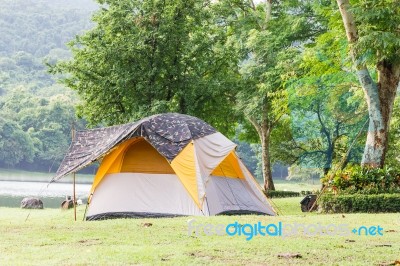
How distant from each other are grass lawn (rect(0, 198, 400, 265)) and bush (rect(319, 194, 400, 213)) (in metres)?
3.53

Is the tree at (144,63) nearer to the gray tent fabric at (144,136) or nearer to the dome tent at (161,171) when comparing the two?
the gray tent fabric at (144,136)

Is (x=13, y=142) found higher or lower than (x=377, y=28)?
higher

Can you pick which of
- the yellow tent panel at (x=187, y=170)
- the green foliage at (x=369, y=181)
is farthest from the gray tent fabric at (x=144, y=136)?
the green foliage at (x=369, y=181)

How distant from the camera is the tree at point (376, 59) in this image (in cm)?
1579

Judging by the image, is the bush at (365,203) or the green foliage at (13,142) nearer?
the bush at (365,203)

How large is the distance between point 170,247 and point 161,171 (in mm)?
5934

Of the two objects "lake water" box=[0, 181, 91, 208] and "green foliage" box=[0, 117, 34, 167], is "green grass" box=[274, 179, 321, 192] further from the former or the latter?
"green foliage" box=[0, 117, 34, 167]

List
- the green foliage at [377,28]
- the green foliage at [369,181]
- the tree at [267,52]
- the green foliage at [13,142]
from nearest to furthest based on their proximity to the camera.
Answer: the green foliage at [369,181]
the green foliage at [377,28]
the tree at [267,52]
the green foliage at [13,142]

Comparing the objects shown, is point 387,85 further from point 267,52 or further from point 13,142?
point 13,142

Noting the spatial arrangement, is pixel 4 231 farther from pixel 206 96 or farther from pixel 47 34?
pixel 47 34

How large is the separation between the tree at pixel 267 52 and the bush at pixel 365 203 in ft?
34.4

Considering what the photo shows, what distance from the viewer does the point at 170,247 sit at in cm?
787

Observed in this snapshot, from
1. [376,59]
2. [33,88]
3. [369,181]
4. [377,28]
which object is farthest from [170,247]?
[33,88]

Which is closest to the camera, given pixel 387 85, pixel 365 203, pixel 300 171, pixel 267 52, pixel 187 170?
pixel 187 170
